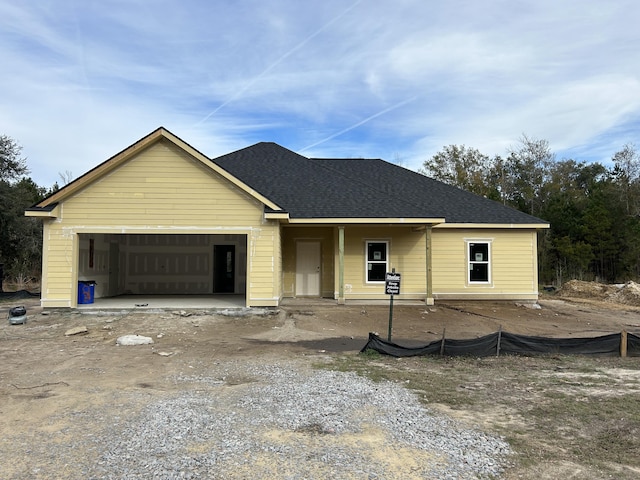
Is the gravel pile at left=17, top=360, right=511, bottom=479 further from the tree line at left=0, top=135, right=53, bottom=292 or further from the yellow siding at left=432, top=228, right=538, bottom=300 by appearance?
the tree line at left=0, top=135, right=53, bottom=292

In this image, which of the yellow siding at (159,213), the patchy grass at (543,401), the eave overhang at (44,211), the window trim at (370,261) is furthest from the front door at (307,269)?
the patchy grass at (543,401)

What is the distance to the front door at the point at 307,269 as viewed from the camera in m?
17.6

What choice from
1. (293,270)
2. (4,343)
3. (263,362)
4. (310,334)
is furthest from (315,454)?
(293,270)

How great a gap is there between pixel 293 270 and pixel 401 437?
42.6 ft

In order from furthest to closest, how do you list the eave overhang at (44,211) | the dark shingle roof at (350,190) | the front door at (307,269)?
the front door at (307,269), the dark shingle roof at (350,190), the eave overhang at (44,211)

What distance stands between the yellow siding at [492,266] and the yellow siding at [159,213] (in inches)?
267

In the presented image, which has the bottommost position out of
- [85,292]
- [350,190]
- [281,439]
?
[281,439]

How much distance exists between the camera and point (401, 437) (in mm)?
4828

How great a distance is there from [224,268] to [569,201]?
30.9m

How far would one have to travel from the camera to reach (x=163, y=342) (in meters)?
10.6

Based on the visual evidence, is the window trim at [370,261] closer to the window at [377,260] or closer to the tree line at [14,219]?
the window at [377,260]

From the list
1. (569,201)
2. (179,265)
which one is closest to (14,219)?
(179,265)

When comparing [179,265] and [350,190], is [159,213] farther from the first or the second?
[350,190]

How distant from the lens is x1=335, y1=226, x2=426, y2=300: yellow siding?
17.0 metres
